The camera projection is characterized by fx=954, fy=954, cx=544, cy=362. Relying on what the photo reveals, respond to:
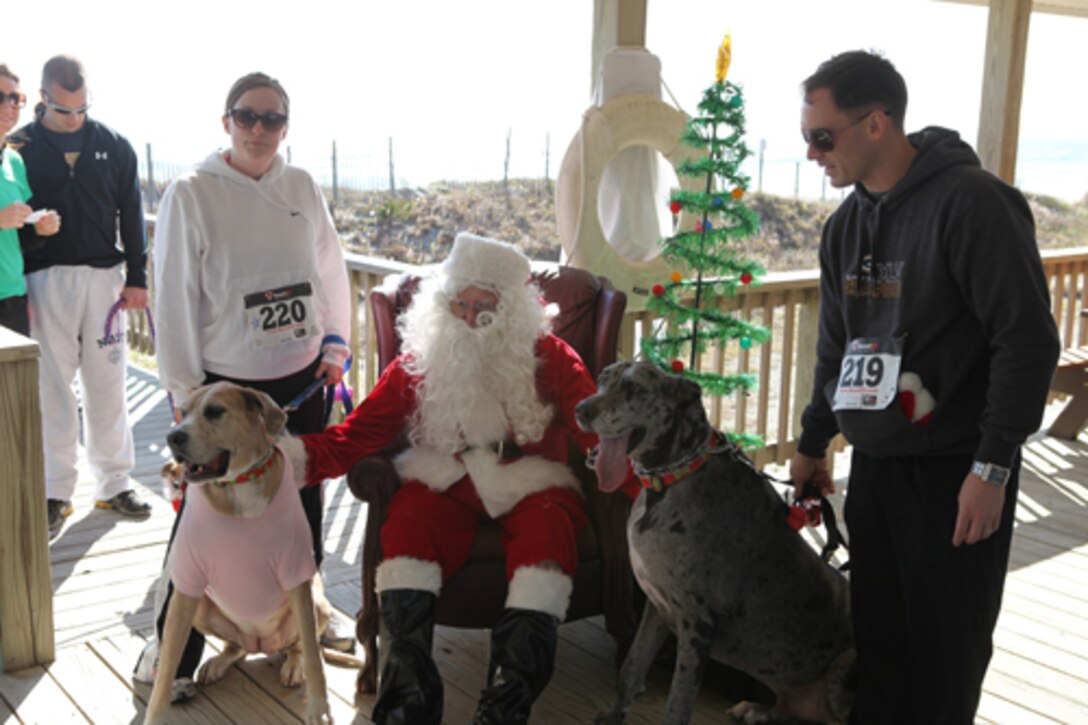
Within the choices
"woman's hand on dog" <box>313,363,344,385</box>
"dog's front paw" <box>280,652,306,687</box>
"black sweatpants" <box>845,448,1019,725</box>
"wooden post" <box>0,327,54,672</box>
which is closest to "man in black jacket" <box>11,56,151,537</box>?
"wooden post" <box>0,327,54,672</box>

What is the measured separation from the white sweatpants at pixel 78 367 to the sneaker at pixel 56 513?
Answer: 0.08 ft

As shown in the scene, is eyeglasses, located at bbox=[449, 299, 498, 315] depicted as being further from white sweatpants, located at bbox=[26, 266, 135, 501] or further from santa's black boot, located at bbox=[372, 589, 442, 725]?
white sweatpants, located at bbox=[26, 266, 135, 501]

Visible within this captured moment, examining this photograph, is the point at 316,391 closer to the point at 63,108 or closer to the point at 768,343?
the point at 63,108

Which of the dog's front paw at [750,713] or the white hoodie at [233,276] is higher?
the white hoodie at [233,276]

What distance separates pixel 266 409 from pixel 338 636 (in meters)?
1.04

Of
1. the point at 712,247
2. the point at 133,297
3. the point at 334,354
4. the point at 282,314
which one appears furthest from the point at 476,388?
the point at 133,297

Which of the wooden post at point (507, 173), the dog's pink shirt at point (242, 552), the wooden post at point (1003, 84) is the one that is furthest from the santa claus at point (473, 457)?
the wooden post at point (507, 173)

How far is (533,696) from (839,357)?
1.11 metres

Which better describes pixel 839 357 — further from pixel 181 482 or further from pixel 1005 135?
pixel 1005 135

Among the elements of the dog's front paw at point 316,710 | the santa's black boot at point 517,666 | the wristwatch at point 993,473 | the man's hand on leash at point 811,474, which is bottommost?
the dog's front paw at point 316,710

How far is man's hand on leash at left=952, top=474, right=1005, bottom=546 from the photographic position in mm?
1812

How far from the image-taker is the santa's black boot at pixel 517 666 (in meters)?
2.30

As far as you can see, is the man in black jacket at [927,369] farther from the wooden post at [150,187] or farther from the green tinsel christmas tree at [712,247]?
the wooden post at [150,187]

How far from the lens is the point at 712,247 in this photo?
143 inches
